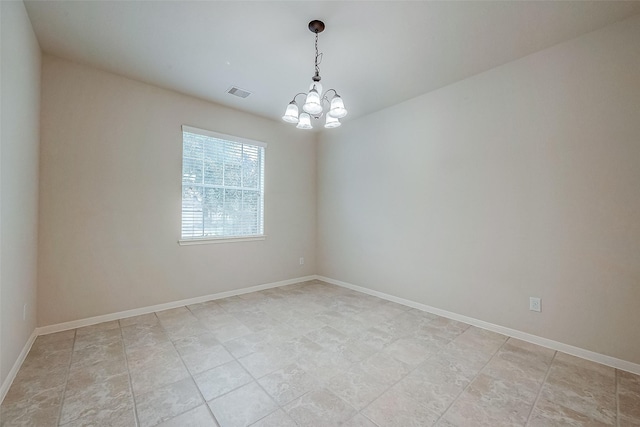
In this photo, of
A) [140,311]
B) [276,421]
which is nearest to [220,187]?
[140,311]

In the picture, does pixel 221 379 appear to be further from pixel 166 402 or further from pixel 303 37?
pixel 303 37

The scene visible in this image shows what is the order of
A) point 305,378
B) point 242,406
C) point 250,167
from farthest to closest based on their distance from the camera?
point 250,167 < point 305,378 < point 242,406

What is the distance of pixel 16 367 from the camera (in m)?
1.99

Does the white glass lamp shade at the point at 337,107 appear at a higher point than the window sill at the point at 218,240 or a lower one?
higher

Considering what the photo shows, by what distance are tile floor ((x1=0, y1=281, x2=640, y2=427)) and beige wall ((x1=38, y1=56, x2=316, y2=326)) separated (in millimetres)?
427

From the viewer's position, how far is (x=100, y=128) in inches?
116

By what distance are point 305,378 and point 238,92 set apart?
3.31m

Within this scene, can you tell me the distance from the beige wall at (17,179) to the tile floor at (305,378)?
1.16 ft

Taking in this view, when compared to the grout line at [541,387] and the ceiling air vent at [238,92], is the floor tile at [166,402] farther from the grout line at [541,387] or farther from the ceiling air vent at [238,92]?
the ceiling air vent at [238,92]

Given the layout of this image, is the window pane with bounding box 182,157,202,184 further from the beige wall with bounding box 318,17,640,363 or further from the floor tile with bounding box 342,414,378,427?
the floor tile with bounding box 342,414,378,427

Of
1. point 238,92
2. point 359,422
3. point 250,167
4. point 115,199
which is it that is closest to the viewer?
point 359,422

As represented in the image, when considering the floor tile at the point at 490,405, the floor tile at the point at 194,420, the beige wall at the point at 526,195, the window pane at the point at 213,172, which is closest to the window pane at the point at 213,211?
the window pane at the point at 213,172

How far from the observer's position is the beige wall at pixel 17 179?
1.77 metres

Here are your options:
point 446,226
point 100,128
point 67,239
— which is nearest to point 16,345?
point 67,239
